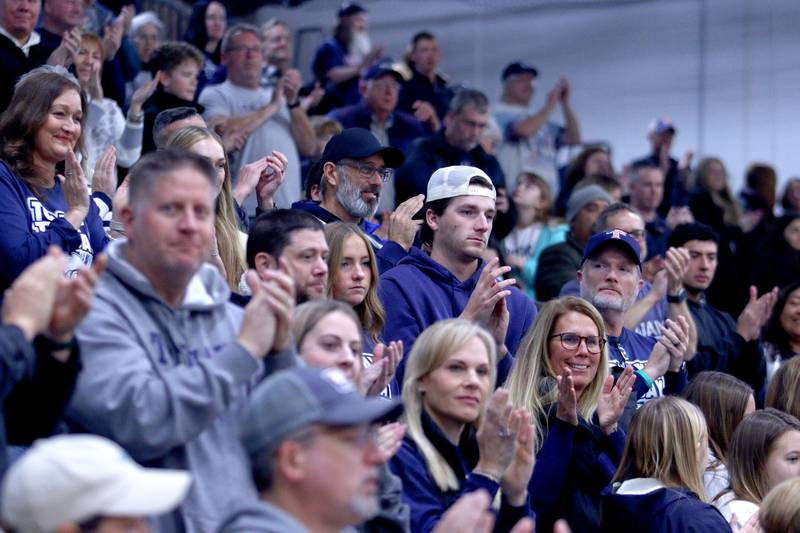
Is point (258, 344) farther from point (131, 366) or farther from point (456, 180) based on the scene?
point (456, 180)

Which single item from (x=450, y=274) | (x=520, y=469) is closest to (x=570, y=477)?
(x=520, y=469)

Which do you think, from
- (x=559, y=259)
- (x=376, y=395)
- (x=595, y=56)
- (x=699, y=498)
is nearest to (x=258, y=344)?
(x=376, y=395)

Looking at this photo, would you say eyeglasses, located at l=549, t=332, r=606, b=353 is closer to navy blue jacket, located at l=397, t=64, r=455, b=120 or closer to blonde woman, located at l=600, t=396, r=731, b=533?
blonde woman, located at l=600, t=396, r=731, b=533

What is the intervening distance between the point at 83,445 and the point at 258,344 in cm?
69

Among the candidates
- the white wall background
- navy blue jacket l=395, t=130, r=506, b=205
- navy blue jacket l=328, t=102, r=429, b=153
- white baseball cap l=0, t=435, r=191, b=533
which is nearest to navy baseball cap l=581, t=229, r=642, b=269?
navy blue jacket l=395, t=130, r=506, b=205

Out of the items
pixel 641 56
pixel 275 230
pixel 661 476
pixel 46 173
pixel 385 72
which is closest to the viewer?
pixel 275 230

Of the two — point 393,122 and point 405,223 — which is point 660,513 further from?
point 393,122

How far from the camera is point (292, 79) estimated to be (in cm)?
833

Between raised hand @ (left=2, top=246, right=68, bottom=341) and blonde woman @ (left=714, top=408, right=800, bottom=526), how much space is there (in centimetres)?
304

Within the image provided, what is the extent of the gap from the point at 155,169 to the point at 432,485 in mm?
1401

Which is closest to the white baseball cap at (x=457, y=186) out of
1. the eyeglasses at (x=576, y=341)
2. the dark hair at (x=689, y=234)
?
the eyeglasses at (x=576, y=341)

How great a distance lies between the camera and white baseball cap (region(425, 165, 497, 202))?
6012mm

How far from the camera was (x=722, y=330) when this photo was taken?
24.5 ft

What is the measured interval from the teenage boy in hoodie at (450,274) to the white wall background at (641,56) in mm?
7888
